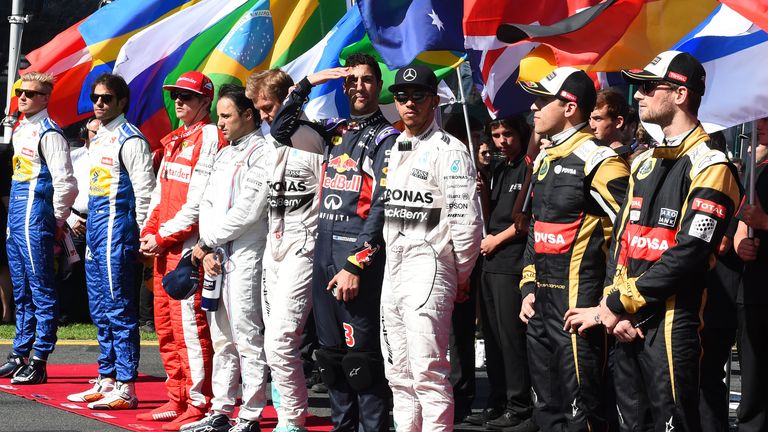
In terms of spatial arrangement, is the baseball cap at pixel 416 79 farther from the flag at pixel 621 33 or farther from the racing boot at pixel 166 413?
the racing boot at pixel 166 413

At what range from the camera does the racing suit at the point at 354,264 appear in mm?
6398

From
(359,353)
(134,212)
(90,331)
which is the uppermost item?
(134,212)

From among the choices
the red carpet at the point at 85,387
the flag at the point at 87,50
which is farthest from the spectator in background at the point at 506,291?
the flag at the point at 87,50

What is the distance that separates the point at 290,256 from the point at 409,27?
183 cm

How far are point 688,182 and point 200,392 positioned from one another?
388 centimetres

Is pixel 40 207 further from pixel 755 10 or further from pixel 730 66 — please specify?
pixel 755 10

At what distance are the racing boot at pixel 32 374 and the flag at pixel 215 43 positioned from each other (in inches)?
83.4

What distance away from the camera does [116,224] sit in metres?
8.21

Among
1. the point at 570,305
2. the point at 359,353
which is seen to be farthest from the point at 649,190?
the point at 359,353

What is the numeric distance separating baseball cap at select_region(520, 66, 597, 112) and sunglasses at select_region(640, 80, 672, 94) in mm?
896

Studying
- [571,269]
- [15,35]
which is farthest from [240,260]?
[15,35]

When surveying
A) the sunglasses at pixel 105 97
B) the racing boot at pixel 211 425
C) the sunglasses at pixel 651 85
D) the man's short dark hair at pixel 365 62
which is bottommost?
the racing boot at pixel 211 425

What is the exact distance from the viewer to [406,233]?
613 cm

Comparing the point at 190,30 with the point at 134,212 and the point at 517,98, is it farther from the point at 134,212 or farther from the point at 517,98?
the point at 517,98
